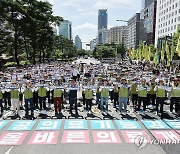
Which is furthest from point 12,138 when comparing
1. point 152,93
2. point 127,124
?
point 152,93

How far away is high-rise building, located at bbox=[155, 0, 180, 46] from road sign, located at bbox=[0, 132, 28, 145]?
80.5m

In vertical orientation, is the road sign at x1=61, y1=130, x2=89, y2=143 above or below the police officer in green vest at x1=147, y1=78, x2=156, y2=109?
below

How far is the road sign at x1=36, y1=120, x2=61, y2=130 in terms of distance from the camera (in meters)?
10.7

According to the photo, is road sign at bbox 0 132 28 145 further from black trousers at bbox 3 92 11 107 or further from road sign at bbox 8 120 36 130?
black trousers at bbox 3 92 11 107

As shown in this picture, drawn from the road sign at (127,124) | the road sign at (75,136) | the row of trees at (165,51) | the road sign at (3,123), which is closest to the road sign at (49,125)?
the road sign at (75,136)

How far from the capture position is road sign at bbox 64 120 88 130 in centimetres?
1088

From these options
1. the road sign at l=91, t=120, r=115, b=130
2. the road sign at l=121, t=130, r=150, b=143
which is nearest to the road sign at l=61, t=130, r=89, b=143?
the road sign at l=91, t=120, r=115, b=130

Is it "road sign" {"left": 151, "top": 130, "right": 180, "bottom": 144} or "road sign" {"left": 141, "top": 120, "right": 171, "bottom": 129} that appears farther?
"road sign" {"left": 141, "top": 120, "right": 171, "bottom": 129}

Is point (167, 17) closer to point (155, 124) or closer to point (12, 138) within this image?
point (155, 124)

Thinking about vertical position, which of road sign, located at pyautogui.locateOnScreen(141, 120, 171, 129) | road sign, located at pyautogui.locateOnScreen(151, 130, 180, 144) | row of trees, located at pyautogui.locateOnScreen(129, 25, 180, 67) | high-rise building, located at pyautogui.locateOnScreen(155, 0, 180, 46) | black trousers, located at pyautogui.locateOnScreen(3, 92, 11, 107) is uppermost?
high-rise building, located at pyautogui.locateOnScreen(155, 0, 180, 46)

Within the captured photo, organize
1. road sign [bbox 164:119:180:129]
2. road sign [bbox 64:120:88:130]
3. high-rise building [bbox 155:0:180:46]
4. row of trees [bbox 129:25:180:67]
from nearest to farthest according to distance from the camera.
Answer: road sign [bbox 64:120:88:130]
road sign [bbox 164:119:180:129]
row of trees [bbox 129:25:180:67]
high-rise building [bbox 155:0:180:46]

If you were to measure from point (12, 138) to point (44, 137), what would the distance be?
1.14 m

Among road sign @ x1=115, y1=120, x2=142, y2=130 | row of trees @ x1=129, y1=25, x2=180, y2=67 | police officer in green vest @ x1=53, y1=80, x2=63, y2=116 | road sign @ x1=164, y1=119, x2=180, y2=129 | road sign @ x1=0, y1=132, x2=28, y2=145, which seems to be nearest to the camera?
road sign @ x1=0, y1=132, x2=28, y2=145

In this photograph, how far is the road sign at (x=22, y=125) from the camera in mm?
10812
